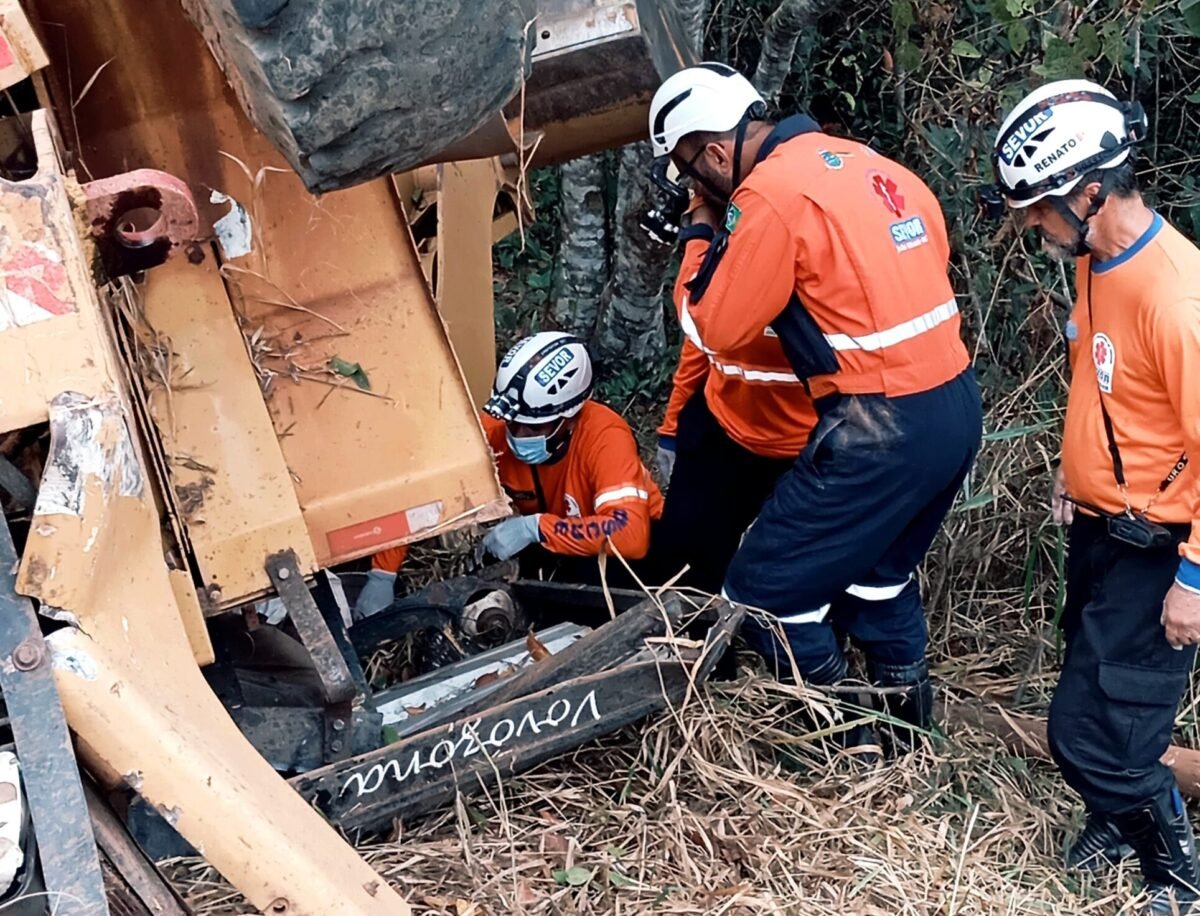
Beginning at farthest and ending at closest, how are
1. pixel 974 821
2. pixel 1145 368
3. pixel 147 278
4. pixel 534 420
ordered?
1. pixel 534 420
2. pixel 974 821
3. pixel 1145 368
4. pixel 147 278

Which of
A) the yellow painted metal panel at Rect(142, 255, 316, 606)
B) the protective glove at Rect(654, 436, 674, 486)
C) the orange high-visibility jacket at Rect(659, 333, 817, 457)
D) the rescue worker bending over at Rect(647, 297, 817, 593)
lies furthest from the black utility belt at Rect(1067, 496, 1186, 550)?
the yellow painted metal panel at Rect(142, 255, 316, 606)

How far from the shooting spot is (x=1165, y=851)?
3131 mm

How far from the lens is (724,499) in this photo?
164 inches

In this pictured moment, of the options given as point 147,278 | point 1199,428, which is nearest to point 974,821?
point 1199,428

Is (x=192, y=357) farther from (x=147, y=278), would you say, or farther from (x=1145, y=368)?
(x=1145, y=368)

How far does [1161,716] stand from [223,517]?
2.20 m

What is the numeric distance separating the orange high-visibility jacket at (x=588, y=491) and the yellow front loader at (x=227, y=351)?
107cm

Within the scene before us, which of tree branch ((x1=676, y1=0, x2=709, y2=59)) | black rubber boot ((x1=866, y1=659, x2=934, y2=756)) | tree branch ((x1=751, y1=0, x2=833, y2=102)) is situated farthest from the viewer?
tree branch ((x1=751, y1=0, x2=833, y2=102))

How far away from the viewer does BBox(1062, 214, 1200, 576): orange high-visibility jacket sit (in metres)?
2.72

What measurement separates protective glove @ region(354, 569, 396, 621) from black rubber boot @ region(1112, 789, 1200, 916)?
2199mm

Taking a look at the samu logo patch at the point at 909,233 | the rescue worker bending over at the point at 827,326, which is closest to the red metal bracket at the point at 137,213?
the rescue worker bending over at the point at 827,326

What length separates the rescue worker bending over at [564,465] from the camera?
4.05m

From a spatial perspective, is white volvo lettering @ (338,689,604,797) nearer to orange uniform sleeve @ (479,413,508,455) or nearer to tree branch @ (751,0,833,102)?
orange uniform sleeve @ (479,413,508,455)

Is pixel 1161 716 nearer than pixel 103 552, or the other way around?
pixel 103 552
